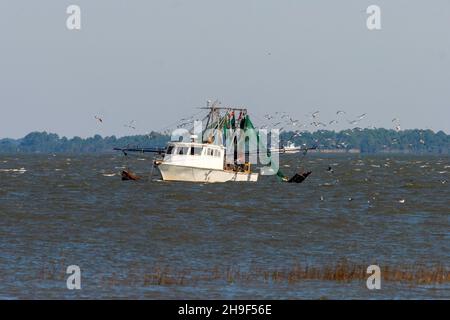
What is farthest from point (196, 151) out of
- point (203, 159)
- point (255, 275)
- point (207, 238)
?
point (255, 275)

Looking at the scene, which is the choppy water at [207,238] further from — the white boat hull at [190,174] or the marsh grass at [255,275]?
the white boat hull at [190,174]

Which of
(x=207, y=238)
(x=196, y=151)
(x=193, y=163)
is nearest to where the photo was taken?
(x=207, y=238)

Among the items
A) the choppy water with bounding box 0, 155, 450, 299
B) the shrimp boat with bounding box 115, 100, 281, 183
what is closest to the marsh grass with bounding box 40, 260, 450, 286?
the choppy water with bounding box 0, 155, 450, 299

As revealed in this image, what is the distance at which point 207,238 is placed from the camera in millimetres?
50750

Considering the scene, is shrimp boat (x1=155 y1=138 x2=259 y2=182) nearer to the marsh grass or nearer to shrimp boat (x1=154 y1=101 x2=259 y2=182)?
shrimp boat (x1=154 y1=101 x2=259 y2=182)

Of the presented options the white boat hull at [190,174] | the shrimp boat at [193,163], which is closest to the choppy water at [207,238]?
the shrimp boat at [193,163]

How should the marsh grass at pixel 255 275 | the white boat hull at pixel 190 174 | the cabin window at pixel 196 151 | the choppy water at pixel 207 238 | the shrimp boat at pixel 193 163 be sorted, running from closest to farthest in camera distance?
the choppy water at pixel 207 238 → the marsh grass at pixel 255 275 → the shrimp boat at pixel 193 163 → the cabin window at pixel 196 151 → the white boat hull at pixel 190 174

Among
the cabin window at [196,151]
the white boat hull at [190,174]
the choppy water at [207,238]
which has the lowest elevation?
the choppy water at [207,238]

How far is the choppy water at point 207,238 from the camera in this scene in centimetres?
3400

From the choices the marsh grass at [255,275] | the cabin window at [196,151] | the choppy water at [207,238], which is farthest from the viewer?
the cabin window at [196,151]

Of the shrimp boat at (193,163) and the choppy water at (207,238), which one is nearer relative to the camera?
the choppy water at (207,238)

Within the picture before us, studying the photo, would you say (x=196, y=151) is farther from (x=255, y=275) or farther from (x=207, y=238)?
(x=255, y=275)
